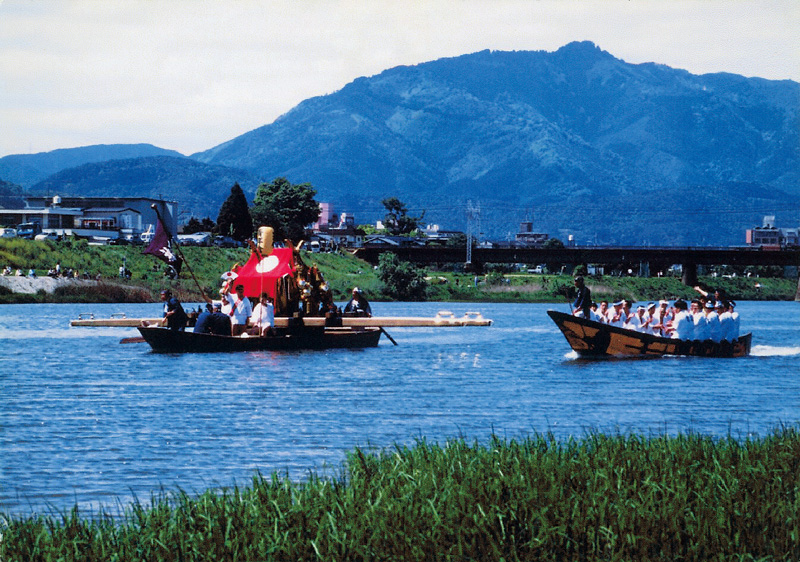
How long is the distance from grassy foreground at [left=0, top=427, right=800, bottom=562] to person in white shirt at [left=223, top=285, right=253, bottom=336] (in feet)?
89.9

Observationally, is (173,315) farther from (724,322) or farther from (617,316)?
(724,322)

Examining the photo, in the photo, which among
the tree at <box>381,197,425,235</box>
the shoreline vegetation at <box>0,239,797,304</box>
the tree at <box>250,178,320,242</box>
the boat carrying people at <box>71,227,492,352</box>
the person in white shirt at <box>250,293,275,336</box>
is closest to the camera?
the person in white shirt at <box>250,293,275,336</box>

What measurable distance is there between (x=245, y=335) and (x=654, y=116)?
164 feet

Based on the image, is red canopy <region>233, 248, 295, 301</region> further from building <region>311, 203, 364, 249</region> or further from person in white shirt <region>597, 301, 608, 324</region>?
building <region>311, 203, 364, 249</region>

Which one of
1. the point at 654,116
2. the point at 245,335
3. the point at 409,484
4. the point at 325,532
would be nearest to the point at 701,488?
the point at 409,484

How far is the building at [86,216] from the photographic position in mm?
102000

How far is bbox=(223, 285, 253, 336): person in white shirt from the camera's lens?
4206 centimetres

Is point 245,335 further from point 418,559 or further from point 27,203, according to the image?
point 27,203

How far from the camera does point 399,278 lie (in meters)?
100

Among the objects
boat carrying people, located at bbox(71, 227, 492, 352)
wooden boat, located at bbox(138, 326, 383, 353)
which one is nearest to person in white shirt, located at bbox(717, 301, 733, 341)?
boat carrying people, located at bbox(71, 227, 492, 352)

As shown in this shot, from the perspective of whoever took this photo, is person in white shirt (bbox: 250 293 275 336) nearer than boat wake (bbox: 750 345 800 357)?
Yes

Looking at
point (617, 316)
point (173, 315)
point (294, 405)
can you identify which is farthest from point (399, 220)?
point (294, 405)

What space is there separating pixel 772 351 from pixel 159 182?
275 ft

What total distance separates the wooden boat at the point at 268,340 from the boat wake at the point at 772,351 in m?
17.2
